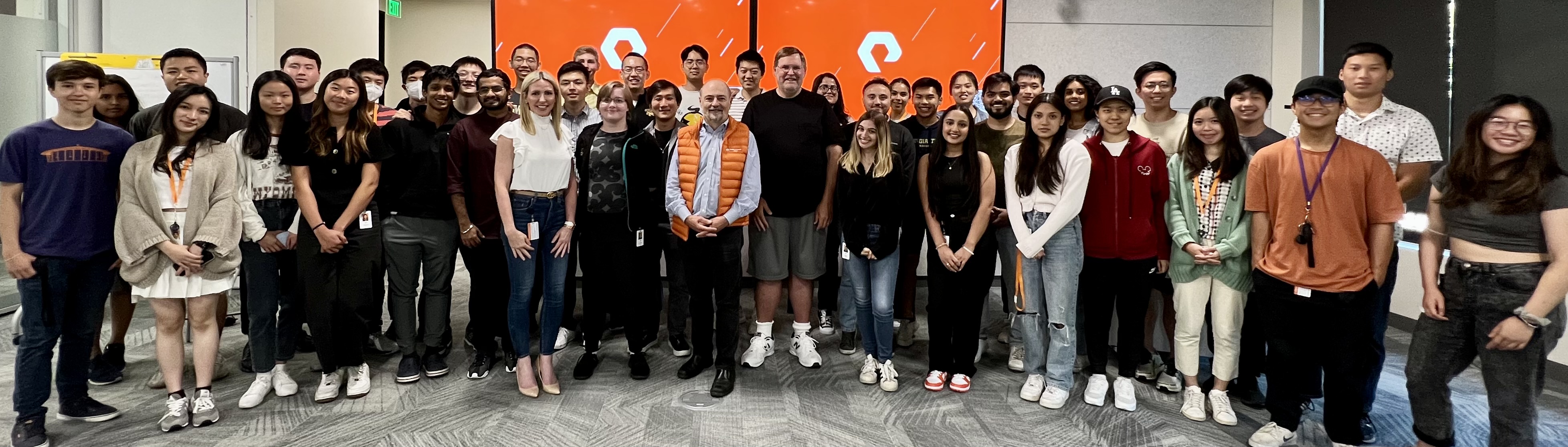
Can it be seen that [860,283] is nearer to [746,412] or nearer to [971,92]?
[746,412]

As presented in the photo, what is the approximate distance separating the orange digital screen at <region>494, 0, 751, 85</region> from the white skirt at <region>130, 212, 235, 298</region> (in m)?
3.13

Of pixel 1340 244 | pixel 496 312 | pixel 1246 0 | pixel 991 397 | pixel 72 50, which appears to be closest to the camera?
pixel 1340 244

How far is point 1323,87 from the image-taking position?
242 cm

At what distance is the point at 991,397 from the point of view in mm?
3221

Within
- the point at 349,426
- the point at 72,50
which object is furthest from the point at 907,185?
the point at 72,50

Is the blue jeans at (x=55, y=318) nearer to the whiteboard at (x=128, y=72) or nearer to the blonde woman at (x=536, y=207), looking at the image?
the blonde woman at (x=536, y=207)

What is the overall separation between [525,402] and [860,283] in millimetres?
1585

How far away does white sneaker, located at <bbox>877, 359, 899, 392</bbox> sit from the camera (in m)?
3.29

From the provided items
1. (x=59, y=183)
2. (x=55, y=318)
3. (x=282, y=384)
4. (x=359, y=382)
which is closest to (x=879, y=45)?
(x=359, y=382)

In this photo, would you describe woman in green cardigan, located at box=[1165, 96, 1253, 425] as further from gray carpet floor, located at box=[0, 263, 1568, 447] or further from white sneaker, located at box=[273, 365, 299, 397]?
white sneaker, located at box=[273, 365, 299, 397]

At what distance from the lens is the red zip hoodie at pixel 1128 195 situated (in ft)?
9.70

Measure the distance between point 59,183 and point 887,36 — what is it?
4.93 m

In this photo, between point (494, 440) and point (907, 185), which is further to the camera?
point (907, 185)

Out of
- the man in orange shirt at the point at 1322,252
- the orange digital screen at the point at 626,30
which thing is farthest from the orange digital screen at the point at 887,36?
the man in orange shirt at the point at 1322,252
